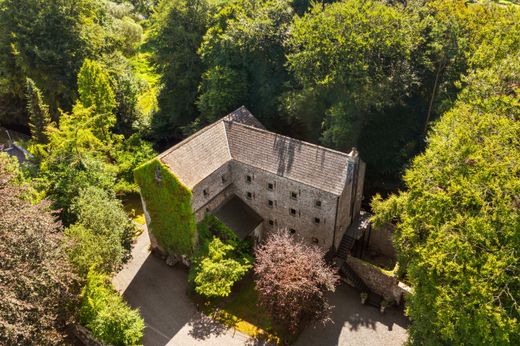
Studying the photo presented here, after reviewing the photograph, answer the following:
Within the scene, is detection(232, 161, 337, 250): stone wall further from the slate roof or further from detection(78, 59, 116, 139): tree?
detection(78, 59, 116, 139): tree

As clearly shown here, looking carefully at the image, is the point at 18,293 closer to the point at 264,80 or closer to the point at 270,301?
the point at 270,301

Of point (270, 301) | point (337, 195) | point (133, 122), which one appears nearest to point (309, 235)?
point (337, 195)

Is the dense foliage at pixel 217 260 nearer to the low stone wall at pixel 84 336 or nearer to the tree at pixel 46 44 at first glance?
the low stone wall at pixel 84 336

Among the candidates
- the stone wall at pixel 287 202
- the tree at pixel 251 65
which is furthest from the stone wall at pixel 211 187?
the tree at pixel 251 65

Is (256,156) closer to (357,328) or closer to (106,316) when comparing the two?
(357,328)

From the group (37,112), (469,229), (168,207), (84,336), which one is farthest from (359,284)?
(37,112)
